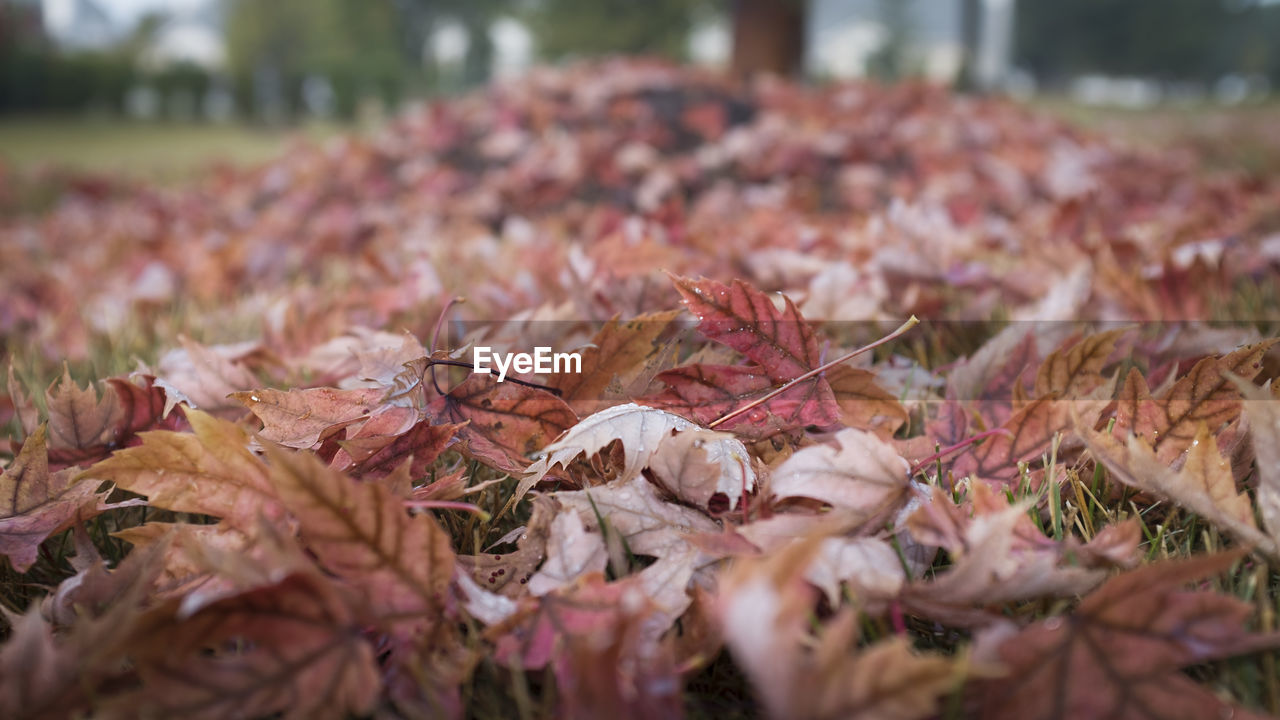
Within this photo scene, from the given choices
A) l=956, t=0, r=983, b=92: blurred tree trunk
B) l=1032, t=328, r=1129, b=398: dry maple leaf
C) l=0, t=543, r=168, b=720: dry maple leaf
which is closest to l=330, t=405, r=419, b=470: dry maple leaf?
l=0, t=543, r=168, b=720: dry maple leaf

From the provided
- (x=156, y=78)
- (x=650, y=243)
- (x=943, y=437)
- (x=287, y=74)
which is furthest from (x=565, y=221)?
(x=287, y=74)

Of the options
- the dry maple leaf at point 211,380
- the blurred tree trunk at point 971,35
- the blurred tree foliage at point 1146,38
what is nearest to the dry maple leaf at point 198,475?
the dry maple leaf at point 211,380

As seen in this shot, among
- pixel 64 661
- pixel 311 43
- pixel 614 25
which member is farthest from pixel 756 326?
pixel 311 43

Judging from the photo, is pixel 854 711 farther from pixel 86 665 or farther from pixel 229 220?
pixel 229 220

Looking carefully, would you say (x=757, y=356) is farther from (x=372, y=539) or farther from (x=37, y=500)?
(x=37, y=500)

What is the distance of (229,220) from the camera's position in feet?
11.6

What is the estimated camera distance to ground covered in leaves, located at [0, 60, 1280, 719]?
22.0 inches

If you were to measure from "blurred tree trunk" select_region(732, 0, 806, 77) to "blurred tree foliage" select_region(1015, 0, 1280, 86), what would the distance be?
3838cm

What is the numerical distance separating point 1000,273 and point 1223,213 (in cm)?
128

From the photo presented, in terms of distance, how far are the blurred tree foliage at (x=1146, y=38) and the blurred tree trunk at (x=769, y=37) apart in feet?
126

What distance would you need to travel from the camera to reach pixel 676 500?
30.9 inches

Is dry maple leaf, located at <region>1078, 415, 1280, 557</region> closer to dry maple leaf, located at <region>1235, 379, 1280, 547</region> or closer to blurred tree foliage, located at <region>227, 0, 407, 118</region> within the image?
dry maple leaf, located at <region>1235, 379, 1280, 547</region>

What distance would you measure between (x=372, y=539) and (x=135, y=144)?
14.2 meters

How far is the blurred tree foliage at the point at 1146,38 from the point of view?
3778 cm
